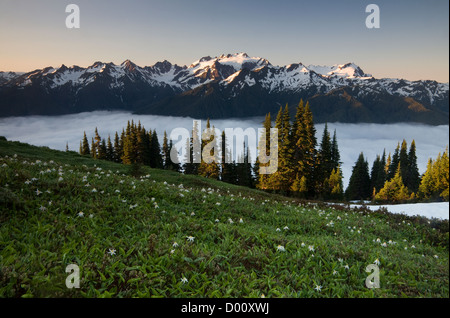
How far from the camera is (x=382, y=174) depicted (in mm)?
68312

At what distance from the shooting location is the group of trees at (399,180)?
45.2 metres

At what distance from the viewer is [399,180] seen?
1742 inches

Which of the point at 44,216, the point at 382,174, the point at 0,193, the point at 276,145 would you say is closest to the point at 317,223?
the point at 44,216

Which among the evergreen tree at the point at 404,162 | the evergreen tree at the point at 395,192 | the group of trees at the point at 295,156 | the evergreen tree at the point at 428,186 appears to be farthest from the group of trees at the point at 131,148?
the evergreen tree at the point at 404,162

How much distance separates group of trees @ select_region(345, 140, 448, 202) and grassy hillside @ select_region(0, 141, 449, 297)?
144ft

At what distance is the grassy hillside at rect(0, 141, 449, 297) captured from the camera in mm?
4199

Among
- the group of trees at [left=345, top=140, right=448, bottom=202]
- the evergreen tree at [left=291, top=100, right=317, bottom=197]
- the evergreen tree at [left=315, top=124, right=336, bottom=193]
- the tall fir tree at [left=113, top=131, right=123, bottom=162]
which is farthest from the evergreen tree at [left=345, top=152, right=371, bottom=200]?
the tall fir tree at [left=113, top=131, right=123, bottom=162]

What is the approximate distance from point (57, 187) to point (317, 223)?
10002mm

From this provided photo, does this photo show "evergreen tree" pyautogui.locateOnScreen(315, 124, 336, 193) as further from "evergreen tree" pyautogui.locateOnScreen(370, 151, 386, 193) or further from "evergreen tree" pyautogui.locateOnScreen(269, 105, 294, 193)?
"evergreen tree" pyautogui.locateOnScreen(370, 151, 386, 193)

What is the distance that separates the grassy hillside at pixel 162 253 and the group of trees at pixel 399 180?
43.8m

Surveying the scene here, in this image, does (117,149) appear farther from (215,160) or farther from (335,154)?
(335,154)

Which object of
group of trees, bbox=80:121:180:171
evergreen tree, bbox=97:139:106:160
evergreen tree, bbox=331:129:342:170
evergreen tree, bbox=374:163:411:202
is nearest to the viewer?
evergreen tree, bbox=374:163:411:202

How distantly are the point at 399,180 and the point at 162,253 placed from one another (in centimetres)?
5249

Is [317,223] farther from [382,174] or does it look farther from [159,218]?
[382,174]
